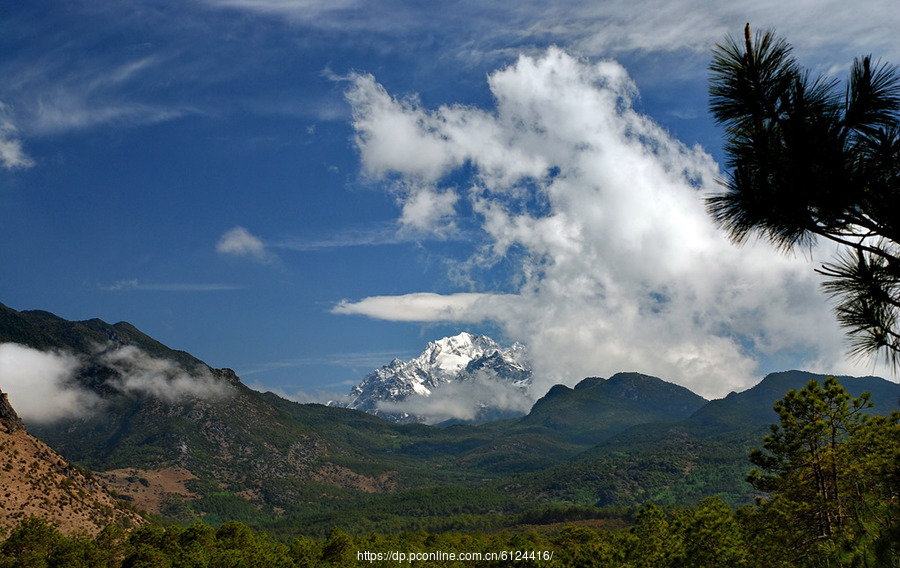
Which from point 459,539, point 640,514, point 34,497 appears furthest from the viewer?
point 459,539

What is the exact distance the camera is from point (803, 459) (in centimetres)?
3322

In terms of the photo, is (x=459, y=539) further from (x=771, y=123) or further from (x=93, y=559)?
(x=771, y=123)

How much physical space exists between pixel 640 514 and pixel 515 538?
36959mm

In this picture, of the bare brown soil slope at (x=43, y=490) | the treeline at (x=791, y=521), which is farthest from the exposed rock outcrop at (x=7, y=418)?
the treeline at (x=791, y=521)

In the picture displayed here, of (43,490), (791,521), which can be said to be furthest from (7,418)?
(791,521)

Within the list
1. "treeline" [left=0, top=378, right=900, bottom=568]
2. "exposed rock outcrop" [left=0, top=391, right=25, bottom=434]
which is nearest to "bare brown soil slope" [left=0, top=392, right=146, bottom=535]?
"exposed rock outcrop" [left=0, top=391, right=25, bottom=434]

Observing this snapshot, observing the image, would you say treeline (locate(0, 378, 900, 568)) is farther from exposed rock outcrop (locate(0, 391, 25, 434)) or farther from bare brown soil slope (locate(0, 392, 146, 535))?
exposed rock outcrop (locate(0, 391, 25, 434))

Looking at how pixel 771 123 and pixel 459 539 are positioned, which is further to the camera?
pixel 459 539

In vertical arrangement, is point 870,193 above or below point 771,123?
below

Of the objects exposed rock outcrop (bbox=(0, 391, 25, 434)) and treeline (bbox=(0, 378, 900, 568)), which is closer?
treeline (bbox=(0, 378, 900, 568))

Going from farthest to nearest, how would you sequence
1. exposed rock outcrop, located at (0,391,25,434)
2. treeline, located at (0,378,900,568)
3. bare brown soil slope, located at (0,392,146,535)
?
exposed rock outcrop, located at (0,391,25,434), bare brown soil slope, located at (0,392,146,535), treeline, located at (0,378,900,568)

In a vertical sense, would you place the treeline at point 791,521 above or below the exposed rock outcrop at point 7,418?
below

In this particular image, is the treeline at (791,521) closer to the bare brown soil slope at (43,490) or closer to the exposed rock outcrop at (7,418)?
the bare brown soil slope at (43,490)

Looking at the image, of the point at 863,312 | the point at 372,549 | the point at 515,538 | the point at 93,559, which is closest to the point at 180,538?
the point at 93,559
